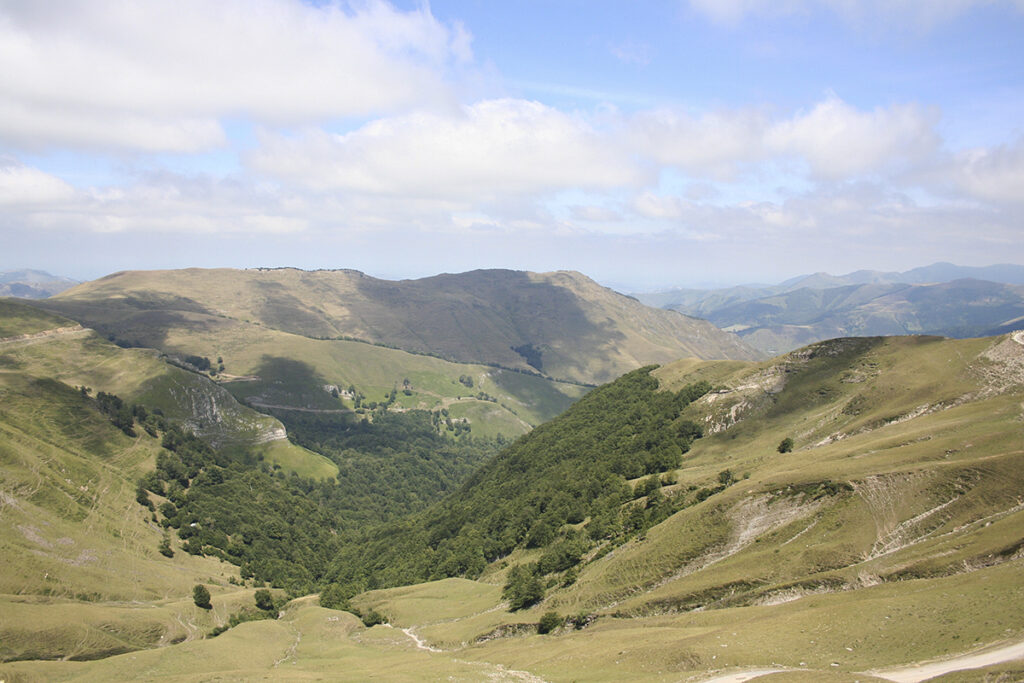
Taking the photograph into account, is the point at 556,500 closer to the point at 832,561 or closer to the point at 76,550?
the point at 832,561

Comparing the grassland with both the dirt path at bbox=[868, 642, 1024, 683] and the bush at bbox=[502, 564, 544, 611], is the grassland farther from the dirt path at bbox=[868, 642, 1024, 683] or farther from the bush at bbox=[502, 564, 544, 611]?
the bush at bbox=[502, 564, 544, 611]

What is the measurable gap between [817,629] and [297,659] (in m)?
→ 59.7

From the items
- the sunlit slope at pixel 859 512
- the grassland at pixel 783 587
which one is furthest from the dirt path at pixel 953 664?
the sunlit slope at pixel 859 512

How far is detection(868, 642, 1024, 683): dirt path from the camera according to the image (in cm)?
2830

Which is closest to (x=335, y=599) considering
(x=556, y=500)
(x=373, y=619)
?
(x=373, y=619)

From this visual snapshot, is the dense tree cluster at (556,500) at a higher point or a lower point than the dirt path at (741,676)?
lower

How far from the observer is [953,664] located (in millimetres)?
29531

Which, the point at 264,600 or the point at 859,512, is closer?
the point at 859,512

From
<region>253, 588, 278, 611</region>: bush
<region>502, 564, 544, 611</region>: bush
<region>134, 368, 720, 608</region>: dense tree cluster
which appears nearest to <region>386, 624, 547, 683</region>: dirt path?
<region>502, 564, 544, 611</region>: bush

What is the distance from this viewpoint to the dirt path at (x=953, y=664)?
92.8 ft

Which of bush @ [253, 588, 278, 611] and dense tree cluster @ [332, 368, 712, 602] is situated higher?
dense tree cluster @ [332, 368, 712, 602]

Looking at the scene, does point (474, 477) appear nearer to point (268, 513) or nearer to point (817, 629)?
point (268, 513)

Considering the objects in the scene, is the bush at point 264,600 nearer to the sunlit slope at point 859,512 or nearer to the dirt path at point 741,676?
the sunlit slope at point 859,512

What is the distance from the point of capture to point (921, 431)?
69562 mm
